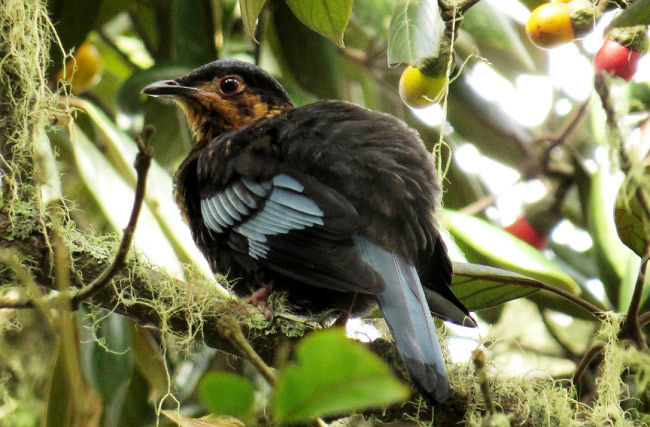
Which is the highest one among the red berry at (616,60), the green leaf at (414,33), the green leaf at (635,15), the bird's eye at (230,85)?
the green leaf at (635,15)

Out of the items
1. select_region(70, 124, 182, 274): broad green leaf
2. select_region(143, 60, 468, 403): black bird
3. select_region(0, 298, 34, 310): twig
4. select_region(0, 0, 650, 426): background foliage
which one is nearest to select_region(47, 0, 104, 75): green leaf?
select_region(0, 0, 650, 426): background foliage

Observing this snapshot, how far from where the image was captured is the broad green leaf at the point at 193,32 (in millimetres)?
3621

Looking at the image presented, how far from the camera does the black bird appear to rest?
104 inches

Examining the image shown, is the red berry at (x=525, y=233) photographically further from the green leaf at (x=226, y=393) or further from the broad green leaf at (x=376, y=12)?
the green leaf at (x=226, y=393)

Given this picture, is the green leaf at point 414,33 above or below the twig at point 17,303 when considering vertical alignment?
above

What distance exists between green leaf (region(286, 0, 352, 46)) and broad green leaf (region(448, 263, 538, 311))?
860 millimetres

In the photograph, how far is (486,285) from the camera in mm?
2828

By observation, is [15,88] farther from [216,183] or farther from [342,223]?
[342,223]

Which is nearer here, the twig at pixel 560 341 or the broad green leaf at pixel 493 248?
the broad green leaf at pixel 493 248

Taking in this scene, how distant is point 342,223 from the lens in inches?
107

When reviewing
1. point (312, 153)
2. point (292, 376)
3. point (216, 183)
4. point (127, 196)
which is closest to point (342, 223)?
point (312, 153)

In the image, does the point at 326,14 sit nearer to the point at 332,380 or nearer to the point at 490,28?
the point at 490,28

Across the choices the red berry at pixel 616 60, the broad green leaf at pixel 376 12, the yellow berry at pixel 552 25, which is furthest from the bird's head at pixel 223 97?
the red berry at pixel 616 60

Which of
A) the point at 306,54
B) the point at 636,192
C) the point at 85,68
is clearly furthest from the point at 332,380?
the point at 85,68
